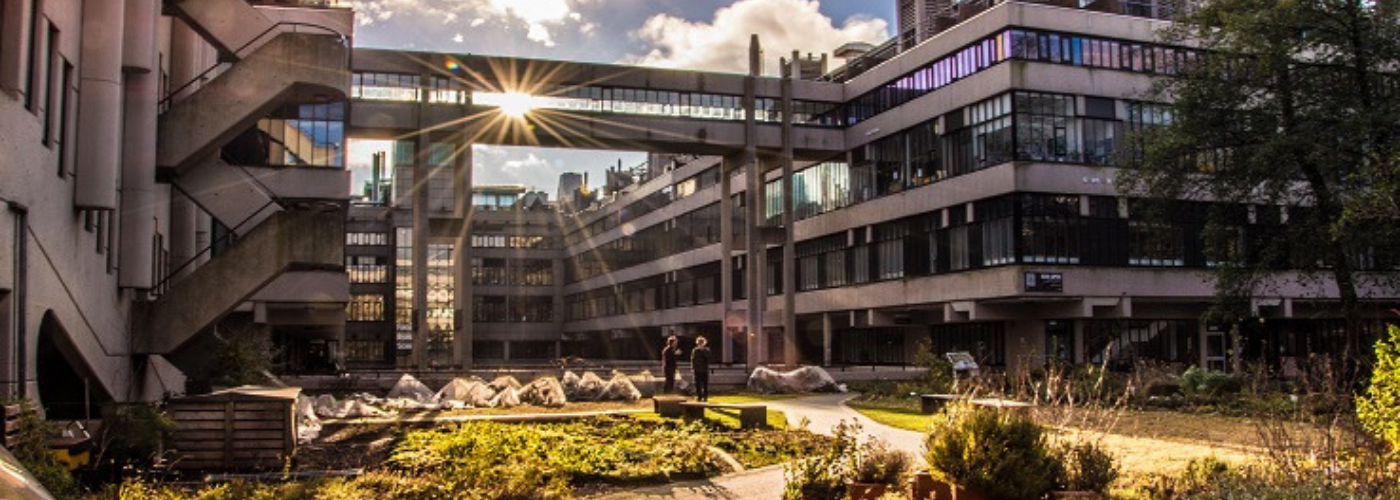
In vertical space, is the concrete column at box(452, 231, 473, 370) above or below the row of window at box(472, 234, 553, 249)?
below

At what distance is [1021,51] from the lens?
1930 inches

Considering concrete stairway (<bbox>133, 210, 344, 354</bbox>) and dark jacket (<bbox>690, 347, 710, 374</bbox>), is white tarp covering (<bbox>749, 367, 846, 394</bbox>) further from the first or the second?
concrete stairway (<bbox>133, 210, 344, 354</bbox>)

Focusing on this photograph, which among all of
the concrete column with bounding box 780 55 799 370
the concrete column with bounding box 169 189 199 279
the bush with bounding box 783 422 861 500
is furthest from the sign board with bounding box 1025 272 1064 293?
the bush with bounding box 783 422 861 500

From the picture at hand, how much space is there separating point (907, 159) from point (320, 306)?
27131mm

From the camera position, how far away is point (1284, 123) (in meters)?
34.7

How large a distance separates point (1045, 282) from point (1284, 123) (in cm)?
1460

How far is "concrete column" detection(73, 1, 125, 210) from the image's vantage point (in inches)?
739

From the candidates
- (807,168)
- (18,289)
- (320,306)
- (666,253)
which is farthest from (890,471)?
(666,253)

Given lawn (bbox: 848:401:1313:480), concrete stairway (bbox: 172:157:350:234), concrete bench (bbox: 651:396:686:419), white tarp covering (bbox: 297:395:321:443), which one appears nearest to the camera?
lawn (bbox: 848:401:1313:480)

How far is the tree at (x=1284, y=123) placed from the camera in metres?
32.3

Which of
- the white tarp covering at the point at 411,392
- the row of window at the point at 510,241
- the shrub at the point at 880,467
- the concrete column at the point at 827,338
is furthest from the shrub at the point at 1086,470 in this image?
the row of window at the point at 510,241

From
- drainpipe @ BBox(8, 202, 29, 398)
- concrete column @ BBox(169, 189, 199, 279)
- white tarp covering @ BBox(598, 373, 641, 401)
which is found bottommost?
white tarp covering @ BBox(598, 373, 641, 401)

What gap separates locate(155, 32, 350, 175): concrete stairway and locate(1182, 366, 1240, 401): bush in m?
20.6

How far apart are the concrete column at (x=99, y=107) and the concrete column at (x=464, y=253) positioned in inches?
1284
